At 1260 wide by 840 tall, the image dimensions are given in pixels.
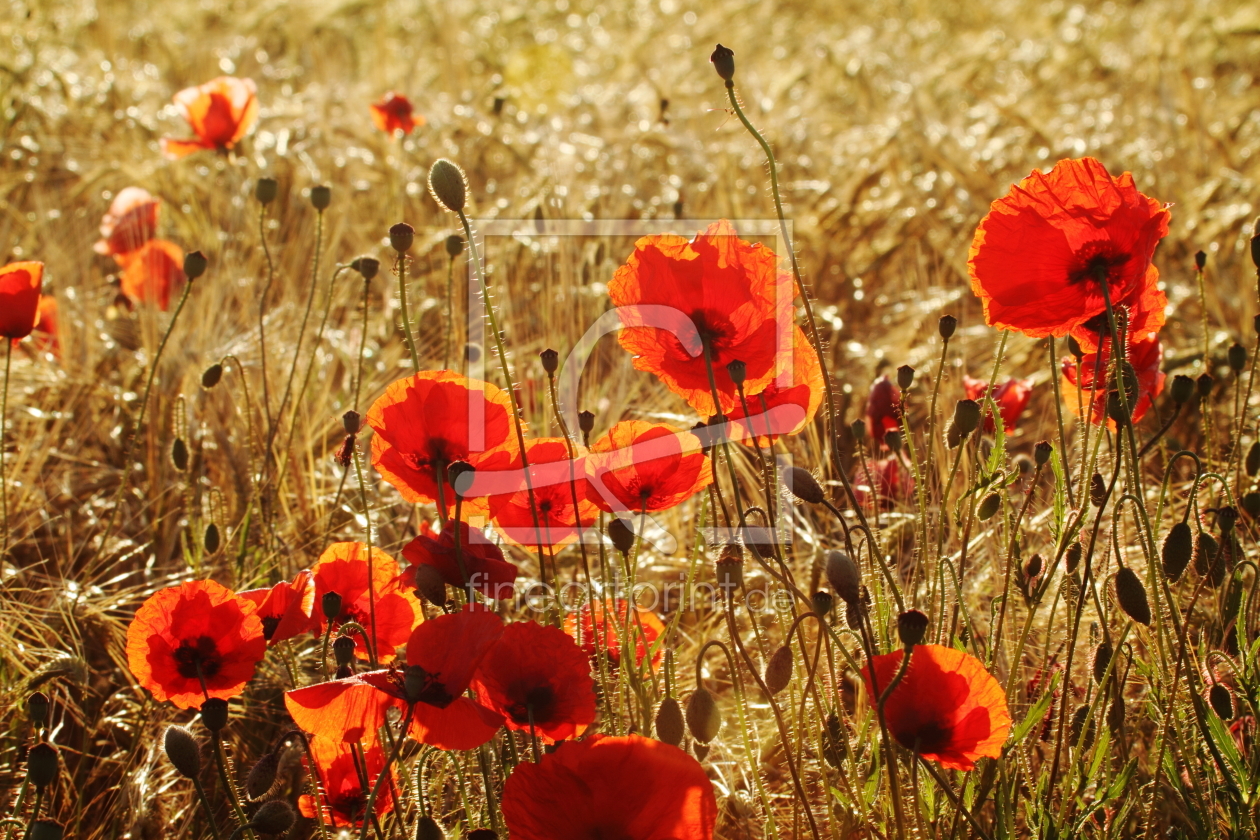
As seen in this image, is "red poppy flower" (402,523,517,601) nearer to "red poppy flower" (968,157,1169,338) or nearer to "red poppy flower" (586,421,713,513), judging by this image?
"red poppy flower" (586,421,713,513)

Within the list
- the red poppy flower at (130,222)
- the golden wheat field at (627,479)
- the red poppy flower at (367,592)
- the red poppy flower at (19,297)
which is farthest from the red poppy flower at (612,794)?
the red poppy flower at (130,222)

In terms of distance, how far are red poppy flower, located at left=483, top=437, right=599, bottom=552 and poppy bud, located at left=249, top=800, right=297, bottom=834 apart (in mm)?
318

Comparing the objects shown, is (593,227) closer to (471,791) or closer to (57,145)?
(471,791)

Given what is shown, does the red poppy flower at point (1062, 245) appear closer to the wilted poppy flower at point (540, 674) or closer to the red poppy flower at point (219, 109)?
the wilted poppy flower at point (540, 674)

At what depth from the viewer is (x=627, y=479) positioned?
1.13 m

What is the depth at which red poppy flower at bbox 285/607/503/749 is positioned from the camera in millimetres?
899

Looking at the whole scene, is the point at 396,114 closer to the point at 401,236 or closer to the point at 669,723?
the point at 401,236

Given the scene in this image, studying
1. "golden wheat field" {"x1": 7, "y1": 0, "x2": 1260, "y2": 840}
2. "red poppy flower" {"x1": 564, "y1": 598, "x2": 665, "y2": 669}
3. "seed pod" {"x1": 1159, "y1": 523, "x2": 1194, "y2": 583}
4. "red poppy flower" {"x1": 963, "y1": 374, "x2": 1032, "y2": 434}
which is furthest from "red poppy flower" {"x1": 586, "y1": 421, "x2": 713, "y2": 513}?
"red poppy flower" {"x1": 963, "y1": 374, "x2": 1032, "y2": 434}

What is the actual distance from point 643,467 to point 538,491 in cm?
11

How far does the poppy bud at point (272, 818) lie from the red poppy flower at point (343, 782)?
0.43 feet

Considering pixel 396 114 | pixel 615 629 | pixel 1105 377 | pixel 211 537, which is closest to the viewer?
pixel 615 629

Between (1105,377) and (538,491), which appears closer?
(538,491)

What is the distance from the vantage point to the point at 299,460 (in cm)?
189

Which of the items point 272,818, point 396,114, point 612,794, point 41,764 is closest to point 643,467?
point 612,794
